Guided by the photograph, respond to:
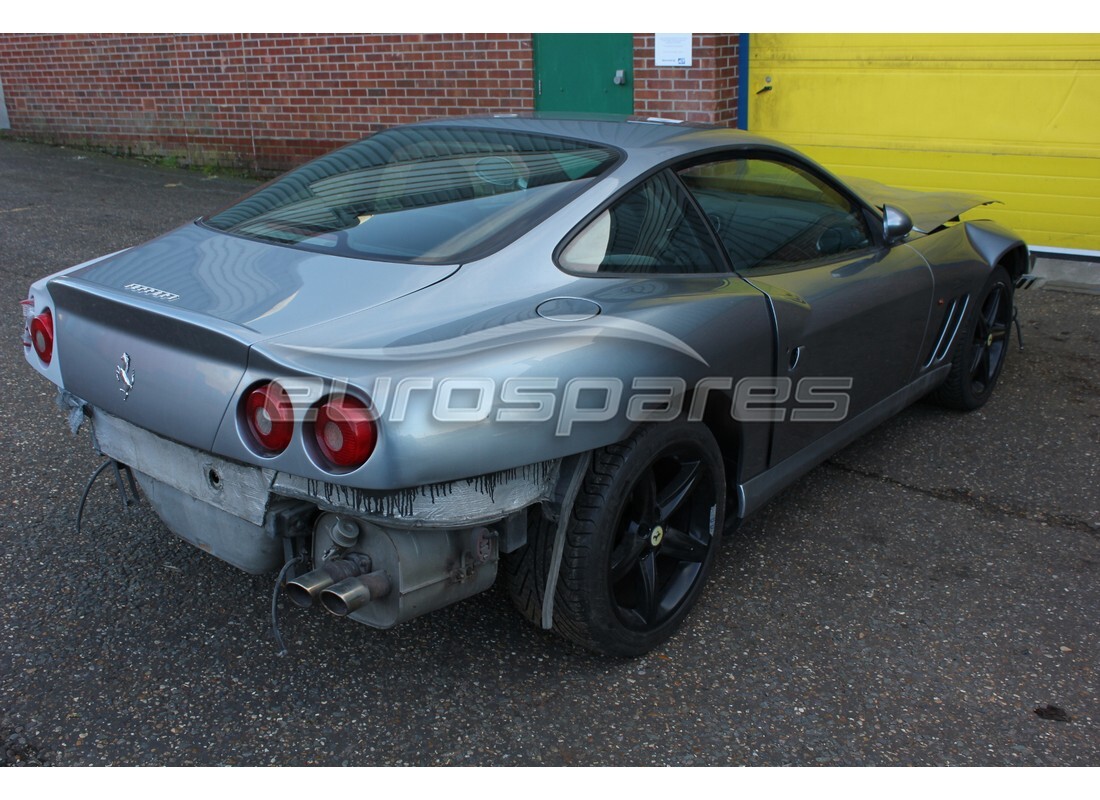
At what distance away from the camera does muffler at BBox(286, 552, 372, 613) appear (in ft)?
8.07

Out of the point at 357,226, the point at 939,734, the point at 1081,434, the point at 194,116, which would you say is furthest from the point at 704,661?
the point at 194,116

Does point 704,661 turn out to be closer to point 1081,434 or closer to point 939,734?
point 939,734

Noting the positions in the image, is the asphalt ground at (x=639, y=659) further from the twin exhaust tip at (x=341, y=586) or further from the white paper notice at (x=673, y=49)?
the white paper notice at (x=673, y=49)

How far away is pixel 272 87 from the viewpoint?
34.8ft

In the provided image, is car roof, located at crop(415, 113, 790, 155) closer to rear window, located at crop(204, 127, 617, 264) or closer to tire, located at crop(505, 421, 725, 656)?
rear window, located at crop(204, 127, 617, 264)

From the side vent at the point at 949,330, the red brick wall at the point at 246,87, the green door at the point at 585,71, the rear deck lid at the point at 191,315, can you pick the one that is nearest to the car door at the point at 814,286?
the side vent at the point at 949,330

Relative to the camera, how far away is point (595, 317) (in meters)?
2.69

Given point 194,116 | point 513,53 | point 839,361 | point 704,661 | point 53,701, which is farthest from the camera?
point 194,116

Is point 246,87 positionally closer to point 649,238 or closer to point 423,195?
point 423,195

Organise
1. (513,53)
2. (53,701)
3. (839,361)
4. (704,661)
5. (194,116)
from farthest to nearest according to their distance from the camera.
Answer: (194,116) → (513,53) → (839,361) → (704,661) → (53,701)

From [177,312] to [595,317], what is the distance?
1.05 m

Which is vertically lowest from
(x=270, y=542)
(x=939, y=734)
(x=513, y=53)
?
(x=939, y=734)

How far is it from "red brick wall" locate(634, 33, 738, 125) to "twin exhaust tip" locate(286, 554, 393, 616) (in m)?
6.33

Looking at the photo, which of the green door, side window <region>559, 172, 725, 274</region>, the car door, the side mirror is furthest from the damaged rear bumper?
the green door
